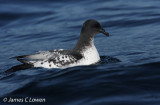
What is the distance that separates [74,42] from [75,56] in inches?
167

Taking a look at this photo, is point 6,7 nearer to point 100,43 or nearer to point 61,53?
point 100,43

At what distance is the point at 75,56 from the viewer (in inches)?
371

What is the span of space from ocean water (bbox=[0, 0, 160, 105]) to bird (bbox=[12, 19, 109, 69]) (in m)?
0.27

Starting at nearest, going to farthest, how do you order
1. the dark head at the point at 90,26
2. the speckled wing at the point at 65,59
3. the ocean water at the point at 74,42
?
the ocean water at the point at 74,42, the speckled wing at the point at 65,59, the dark head at the point at 90,26

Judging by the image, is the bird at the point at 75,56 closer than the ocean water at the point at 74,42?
No

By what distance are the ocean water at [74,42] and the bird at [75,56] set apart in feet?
0.88

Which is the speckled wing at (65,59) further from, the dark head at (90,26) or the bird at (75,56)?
the dark head at (90,26)

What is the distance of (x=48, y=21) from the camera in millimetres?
17438

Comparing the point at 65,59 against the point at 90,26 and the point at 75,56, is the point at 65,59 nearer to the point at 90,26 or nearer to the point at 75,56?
the point at 75,56

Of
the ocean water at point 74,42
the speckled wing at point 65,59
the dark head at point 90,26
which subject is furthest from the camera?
the dark head at point 90,26

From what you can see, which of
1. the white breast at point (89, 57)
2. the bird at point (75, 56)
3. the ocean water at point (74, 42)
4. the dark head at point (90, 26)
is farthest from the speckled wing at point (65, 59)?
the dark head at point (90, 26)

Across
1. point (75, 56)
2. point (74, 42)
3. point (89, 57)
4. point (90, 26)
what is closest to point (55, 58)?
point (75, 56)

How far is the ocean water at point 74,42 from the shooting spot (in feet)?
24.3

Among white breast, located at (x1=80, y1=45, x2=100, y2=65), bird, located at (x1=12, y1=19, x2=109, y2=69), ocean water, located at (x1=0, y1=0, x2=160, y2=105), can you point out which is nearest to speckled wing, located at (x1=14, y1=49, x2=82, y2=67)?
bird, located at (x1=12, y1=19, x2=109, y2=69)
